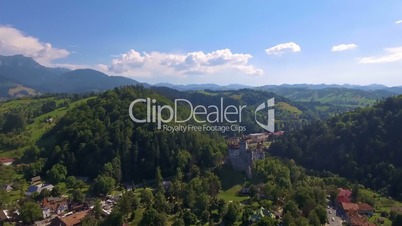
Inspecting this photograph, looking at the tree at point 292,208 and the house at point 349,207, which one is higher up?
the tree at point 292,208

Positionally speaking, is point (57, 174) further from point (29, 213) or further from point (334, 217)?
point (334, 217)

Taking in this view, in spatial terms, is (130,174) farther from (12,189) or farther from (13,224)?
(13,224)

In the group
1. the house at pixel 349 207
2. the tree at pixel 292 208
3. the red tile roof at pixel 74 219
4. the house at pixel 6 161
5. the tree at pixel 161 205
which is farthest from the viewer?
the house at pixel 6 161

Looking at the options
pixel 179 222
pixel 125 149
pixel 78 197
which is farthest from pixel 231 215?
pixel 125 149

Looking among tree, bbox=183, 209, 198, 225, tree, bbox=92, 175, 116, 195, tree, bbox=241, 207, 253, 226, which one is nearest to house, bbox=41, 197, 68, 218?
tree, bbox=92, 175, 116, 195

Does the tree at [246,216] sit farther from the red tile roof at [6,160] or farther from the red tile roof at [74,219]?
the red tile roof at [6,160]

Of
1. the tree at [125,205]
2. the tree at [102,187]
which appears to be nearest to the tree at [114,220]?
the tree at [125,205]
